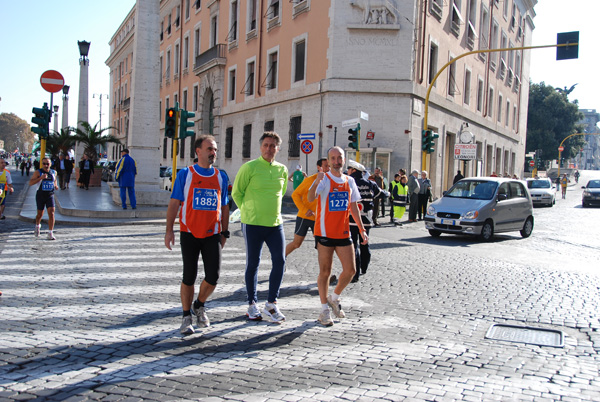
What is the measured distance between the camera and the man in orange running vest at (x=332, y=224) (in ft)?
18.2

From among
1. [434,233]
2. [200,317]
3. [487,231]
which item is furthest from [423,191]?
[200,317]

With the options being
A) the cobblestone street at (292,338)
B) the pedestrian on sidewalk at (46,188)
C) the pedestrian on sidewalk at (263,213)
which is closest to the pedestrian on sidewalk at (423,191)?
the cobblestone street at (292,338)

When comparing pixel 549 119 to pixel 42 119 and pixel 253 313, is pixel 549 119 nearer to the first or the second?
pixel 42 119

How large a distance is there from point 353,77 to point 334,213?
19.6 m

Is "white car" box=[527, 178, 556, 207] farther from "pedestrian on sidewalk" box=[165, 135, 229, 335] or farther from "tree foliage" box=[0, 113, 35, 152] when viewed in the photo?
"tree foliage" box=[0, 113, 35, 152]

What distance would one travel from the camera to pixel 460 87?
31.0 meters

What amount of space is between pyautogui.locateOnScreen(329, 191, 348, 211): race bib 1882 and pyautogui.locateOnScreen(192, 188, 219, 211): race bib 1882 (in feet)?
4.06

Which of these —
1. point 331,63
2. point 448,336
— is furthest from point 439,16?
point 448,336

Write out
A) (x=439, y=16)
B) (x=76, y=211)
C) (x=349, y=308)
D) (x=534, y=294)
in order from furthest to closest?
(x=439, y=16)
(x=76, y=211)
(x=534, y=294)
(x=349, y=308)

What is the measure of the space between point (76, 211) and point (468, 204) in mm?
10719

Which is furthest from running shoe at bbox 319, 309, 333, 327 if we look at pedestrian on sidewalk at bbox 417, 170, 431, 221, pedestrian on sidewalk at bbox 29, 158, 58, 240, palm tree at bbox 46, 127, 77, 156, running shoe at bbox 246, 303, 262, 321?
palm tree at bbox 46, 127, 77, 156

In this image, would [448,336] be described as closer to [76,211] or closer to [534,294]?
[534,294]

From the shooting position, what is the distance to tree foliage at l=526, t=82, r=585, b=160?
64.4 meters

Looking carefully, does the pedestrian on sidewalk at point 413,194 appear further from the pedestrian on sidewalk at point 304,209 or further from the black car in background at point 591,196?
the black car in background at point 591,196
